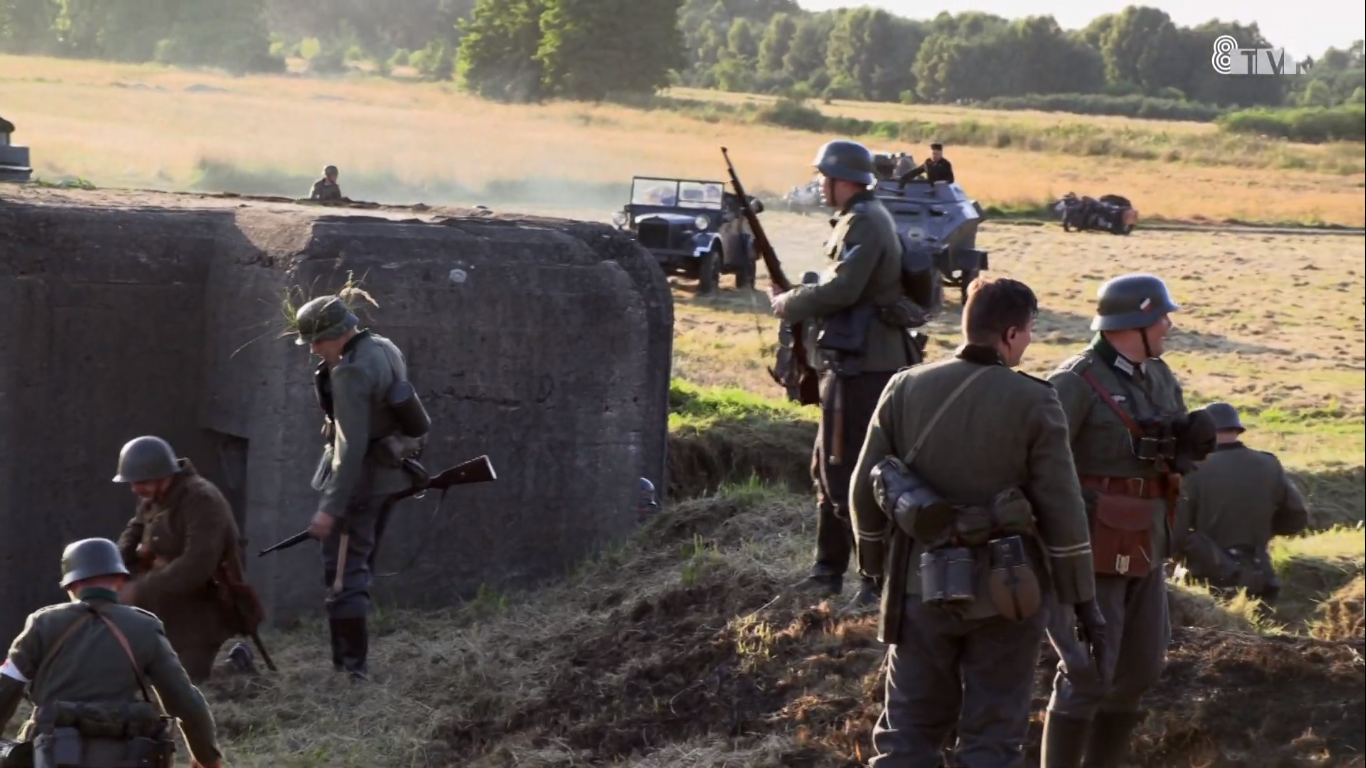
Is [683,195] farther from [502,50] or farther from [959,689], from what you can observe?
[502,50]

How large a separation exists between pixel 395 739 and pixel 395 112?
133ft

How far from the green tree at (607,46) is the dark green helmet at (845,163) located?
39749 millimetres

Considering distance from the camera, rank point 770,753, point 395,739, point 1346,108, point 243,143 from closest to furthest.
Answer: point 770,753 → point 395,739 → point 243,143 → point 1346,108

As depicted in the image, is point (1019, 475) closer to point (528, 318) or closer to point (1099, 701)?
point (1099, 701)

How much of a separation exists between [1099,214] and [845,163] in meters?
30.0

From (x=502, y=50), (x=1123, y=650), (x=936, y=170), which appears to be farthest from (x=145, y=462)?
(x=502, y=50)

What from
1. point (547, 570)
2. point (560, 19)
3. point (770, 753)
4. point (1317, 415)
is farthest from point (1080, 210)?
point (770, 753)

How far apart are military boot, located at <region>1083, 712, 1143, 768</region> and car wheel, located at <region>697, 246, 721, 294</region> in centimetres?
1721

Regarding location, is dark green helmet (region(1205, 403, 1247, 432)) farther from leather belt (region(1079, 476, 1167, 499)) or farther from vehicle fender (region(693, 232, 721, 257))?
vehicle fender (region(693, 232, 721, 257))

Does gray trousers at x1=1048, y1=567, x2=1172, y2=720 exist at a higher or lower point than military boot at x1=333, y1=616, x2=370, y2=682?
higher

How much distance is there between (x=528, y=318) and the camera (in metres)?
9.24

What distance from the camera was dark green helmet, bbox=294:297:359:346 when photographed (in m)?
7.45

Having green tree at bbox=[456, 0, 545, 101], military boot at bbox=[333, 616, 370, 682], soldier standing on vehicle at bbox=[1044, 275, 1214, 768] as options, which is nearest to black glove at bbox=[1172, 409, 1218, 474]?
soldier standing on vehicle at bbox=[1044, 275, 1214, 768]

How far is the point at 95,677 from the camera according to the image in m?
5.34
